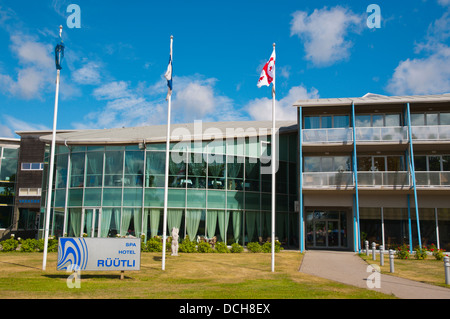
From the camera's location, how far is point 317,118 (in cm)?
2786

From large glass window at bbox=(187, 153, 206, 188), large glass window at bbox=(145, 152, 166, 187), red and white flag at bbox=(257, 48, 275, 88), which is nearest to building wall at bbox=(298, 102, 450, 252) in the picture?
large glass window at bbox=(187, 153, 206, 188)

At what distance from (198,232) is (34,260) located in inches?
409

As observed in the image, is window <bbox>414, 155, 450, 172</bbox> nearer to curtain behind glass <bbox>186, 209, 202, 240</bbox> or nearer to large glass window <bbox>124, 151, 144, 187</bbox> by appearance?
curtain behind glass <bbox>186, 209, 202, 240</bbox>

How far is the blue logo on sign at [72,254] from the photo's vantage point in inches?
509

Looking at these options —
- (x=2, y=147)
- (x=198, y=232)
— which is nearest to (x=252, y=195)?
(x=198, y=232)

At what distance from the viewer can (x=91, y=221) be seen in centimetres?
2542

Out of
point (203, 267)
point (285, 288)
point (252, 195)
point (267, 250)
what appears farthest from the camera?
point (252, 195)

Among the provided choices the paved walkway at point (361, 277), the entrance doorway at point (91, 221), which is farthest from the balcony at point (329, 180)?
the entrance doorway at point (91, 221)

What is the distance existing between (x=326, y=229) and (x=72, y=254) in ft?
63.2

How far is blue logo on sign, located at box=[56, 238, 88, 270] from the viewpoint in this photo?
12930 millimetres

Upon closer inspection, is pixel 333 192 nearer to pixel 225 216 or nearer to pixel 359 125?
pixel 359 125

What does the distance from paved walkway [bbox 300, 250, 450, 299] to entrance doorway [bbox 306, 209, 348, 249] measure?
6.38 m

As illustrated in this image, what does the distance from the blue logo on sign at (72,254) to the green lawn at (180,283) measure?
48 cm

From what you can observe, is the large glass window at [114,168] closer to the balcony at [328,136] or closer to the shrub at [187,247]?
the shrub at [187,247]
